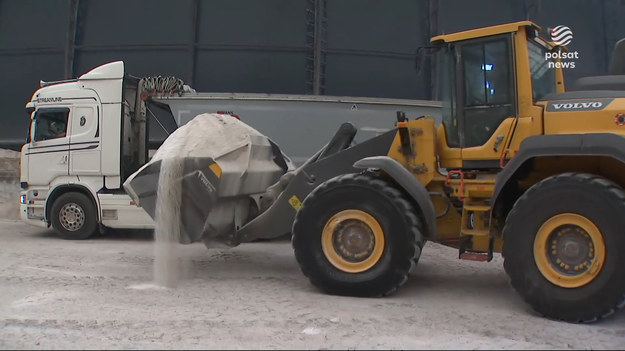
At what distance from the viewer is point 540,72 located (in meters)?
5.56

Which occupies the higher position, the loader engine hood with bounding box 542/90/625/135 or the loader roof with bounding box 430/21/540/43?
the loader roof with bounding box 430/21/540/43

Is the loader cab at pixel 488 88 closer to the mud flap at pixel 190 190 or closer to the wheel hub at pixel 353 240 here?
the wheel hub at pixel 353 240

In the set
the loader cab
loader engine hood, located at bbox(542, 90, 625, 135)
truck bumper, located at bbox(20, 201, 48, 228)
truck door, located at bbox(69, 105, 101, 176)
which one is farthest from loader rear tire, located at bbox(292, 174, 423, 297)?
truck bumper, located at bbox(20, 201, 48, 228)

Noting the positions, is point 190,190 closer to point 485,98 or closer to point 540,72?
point 485,98

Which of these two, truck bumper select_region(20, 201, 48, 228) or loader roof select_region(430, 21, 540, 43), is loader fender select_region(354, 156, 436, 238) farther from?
truck bumper select_region(20, 201, 48, 228)

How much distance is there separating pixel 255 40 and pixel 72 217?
717 cm

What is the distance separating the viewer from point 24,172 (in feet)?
33.1

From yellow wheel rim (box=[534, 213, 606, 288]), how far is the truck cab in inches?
285

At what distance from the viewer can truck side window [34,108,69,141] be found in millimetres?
9906

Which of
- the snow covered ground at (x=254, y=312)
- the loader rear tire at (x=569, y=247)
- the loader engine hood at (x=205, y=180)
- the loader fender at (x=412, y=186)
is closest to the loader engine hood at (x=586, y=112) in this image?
the loader rear tire at (x=569, y=247)

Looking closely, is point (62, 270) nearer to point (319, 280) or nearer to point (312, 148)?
point (319, 280)

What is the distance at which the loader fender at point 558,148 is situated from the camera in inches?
175

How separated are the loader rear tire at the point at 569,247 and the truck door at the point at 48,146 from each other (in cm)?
839

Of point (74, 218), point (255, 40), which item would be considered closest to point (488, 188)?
point (74, 218)
